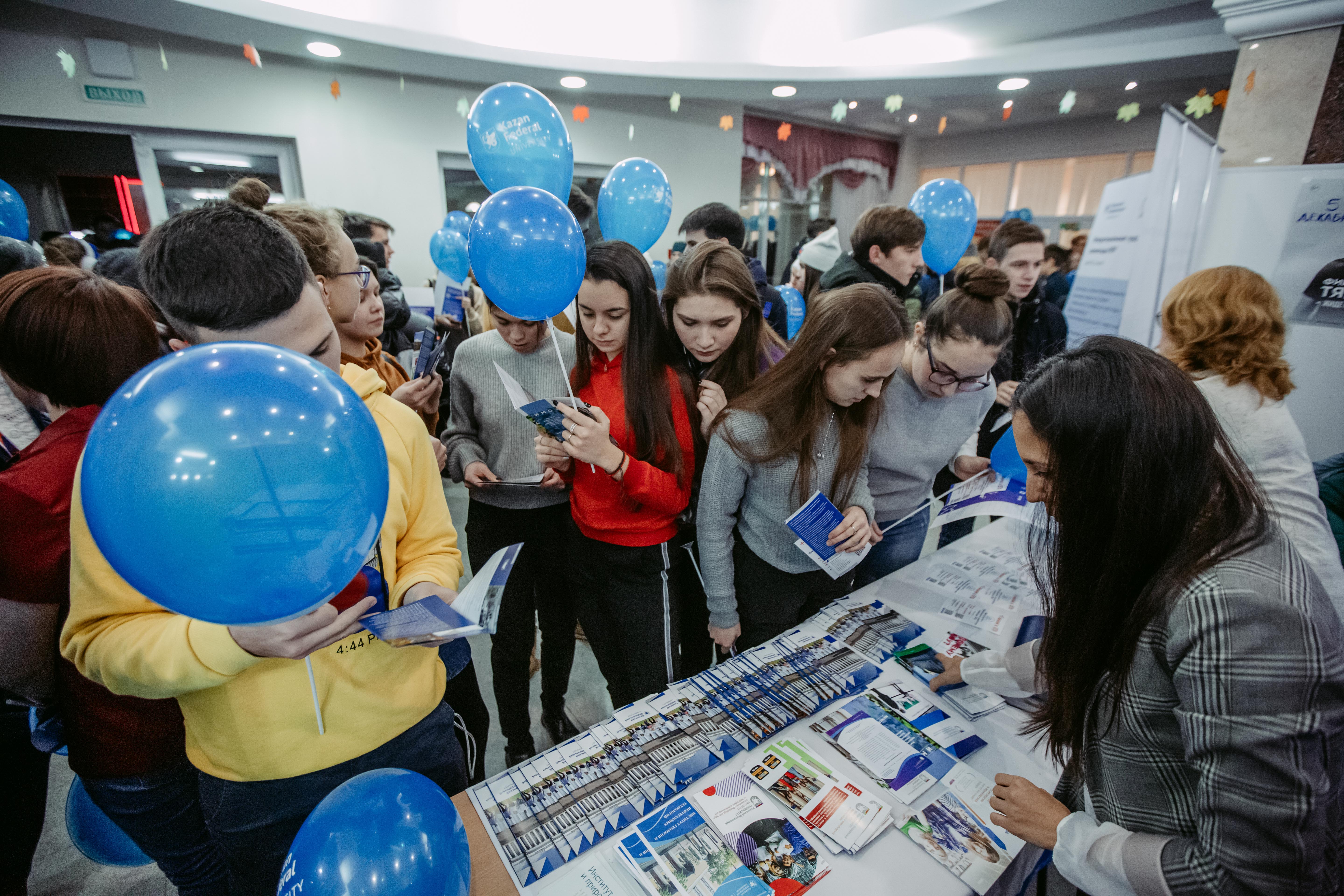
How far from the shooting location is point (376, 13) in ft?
13.2

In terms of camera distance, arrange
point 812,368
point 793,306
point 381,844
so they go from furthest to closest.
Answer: point 793,306
point 812,368
point 381,844

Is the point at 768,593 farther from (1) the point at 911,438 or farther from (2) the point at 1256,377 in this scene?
(2) the point at 1256,377

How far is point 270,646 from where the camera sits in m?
0.62

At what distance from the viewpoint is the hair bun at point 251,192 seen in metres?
1.60

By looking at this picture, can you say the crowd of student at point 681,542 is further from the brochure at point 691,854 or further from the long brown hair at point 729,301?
the brochure at point 691,854

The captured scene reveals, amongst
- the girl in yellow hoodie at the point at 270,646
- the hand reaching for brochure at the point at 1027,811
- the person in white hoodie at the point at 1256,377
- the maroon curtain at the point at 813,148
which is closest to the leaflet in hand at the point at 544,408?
the girl in yellow hoodie at the point at 270,646

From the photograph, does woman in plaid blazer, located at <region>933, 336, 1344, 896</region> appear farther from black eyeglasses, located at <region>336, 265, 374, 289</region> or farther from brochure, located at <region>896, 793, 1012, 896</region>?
black eyeglasses, located at <region>336, 265, 374, 289</region>

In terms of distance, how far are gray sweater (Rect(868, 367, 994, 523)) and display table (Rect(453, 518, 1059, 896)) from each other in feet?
1.14

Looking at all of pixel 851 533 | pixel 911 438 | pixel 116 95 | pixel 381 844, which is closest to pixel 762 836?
pixel 381 844

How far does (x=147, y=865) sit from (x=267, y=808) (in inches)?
49.9

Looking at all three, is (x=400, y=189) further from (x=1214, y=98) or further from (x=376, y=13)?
(x=1214, y=98)

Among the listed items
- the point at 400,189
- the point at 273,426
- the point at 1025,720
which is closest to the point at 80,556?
the point at 273,426

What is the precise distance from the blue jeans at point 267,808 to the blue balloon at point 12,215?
3512 millimetres

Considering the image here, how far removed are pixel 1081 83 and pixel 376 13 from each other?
6.15m
